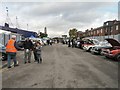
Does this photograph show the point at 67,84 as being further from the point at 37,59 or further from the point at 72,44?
the point at 72,44

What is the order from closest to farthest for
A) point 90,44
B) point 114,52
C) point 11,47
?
point 11,47 → point 114,52 → point 90,44

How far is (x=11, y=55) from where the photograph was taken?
495 inches

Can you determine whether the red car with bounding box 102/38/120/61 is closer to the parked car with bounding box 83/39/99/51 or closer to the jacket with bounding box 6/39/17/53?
the jacket with bounding box 6/39/17/53

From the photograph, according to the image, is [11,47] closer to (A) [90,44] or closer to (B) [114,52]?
(B) [114,52]

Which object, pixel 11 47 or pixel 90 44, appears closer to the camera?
pixel 11 47

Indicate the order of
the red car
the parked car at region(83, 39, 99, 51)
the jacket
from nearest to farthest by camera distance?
the jacket → the red car → the parked car at region(83, 39, 99, 51)

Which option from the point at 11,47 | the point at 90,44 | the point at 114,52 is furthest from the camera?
the point at 90,44

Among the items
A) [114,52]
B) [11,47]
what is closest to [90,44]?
[114,52]

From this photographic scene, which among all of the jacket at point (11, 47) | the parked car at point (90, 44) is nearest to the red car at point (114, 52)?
the jacket at point (11, 47)

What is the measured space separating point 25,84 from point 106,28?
7655 cm

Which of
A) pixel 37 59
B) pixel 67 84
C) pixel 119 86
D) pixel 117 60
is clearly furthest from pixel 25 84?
pixel 117 60

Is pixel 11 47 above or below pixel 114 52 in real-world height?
above

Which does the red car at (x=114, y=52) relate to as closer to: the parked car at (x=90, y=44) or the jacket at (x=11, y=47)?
the jacket at (x=11, y=47)

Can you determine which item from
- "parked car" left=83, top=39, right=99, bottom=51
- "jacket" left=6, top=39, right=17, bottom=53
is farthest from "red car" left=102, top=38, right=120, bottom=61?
"parked car" left=83, top=39, right=99, bottom=51
